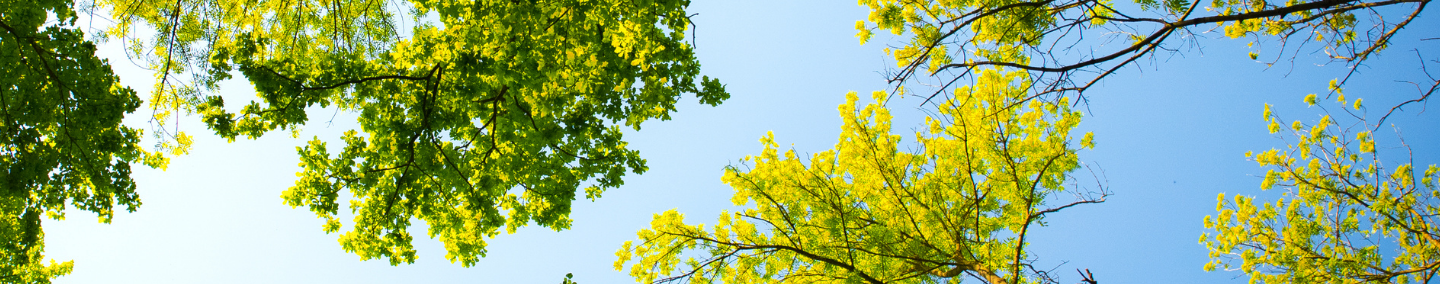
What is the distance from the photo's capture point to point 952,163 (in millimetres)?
6094

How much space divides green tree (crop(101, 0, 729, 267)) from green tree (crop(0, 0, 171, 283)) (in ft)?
1.73

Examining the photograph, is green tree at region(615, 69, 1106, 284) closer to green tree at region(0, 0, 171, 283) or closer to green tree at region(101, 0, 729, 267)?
green tree at region(101, 0, 729, 267)

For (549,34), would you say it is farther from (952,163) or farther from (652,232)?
(952,163)

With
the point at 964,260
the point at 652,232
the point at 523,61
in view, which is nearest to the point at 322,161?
the point at 523,61

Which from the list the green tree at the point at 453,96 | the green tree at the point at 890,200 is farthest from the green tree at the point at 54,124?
the green tree at the point at 890,200

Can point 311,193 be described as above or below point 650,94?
below

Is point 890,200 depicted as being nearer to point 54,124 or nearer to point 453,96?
point 453,96

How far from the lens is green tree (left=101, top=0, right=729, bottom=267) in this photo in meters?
4.12

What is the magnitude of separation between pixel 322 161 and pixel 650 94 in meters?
2.74

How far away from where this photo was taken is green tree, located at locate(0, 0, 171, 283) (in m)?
3.52

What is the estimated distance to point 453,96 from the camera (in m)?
4.60

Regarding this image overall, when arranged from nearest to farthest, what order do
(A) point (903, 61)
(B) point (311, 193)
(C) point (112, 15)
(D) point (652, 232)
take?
(A) point (903, 61) < (B) point (311, 193) < (C) point (112, 15) < (D) point (652, 232)

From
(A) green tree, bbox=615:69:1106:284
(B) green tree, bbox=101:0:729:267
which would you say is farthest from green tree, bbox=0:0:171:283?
(A) green tree, bbox=615:69:1106:284

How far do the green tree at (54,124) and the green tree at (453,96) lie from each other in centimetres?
53
